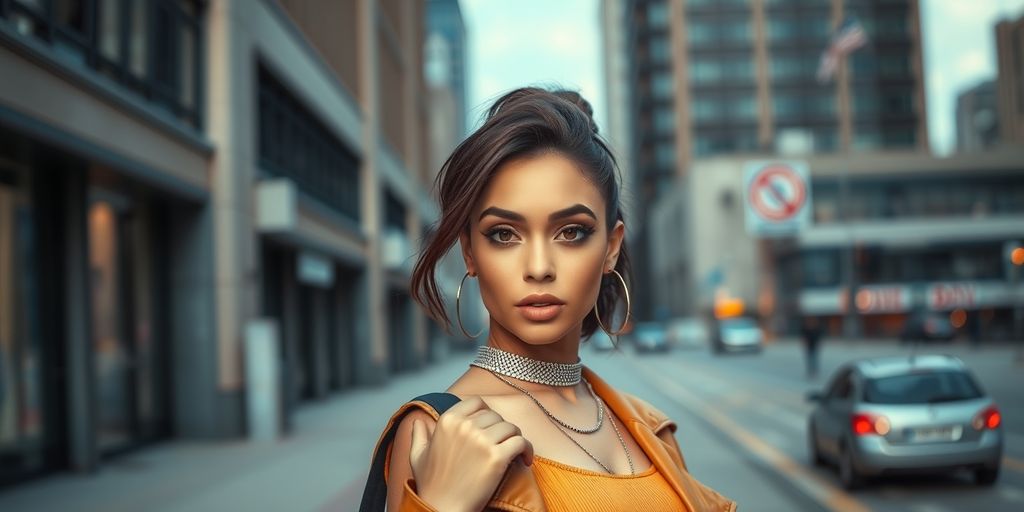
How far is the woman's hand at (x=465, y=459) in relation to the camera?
1.73 metres

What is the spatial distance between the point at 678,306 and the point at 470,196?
106198 millimetres

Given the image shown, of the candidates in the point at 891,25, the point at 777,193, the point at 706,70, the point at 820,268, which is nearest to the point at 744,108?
the point at 706,70

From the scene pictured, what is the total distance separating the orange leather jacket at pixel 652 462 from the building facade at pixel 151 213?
3841mm

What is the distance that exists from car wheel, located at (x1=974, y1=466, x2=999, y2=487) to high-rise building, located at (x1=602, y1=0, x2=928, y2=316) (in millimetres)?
84782

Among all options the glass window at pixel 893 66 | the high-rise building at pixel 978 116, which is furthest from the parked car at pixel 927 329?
the high-rise building at pixel 978 116

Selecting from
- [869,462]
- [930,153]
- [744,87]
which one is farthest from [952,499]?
[744,87]

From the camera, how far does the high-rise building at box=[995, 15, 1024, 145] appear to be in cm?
8450

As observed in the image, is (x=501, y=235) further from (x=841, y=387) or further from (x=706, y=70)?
(x=706, y=70)

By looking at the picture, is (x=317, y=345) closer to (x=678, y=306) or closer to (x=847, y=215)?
(x=847, y=215)

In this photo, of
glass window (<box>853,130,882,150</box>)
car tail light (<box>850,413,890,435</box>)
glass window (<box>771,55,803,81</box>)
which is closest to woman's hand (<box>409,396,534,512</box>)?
car tail light (<box>850,413,890,435</box>)

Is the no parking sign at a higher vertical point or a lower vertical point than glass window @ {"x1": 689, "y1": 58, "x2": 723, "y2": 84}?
lower

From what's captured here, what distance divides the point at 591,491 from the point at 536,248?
50cm

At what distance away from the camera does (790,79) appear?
9750 cm

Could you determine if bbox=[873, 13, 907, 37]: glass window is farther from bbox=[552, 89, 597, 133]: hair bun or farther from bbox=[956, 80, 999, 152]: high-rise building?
bbox=[552, 89, 597, 133]: hair bun
